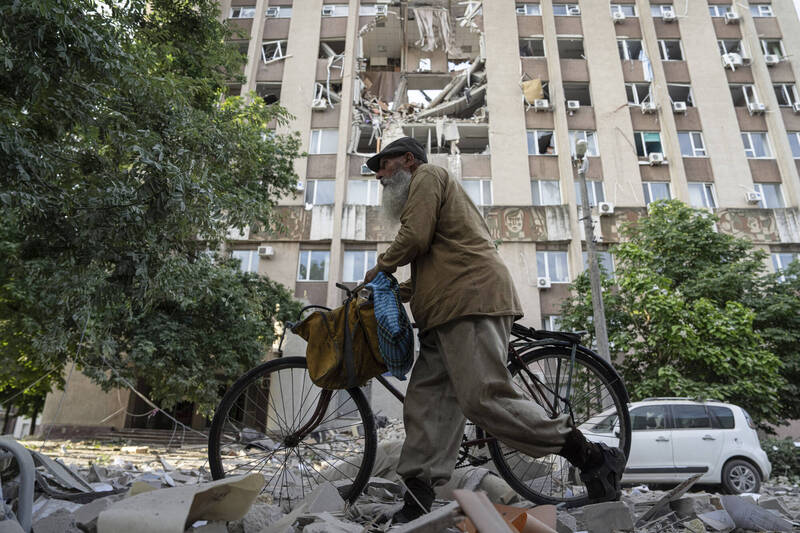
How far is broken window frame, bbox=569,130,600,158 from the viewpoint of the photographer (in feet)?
68.7

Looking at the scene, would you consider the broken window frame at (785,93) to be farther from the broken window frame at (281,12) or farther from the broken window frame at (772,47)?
the broken window frame at (281,12)

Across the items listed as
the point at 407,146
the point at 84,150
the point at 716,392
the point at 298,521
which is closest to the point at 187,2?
the point at 84,150

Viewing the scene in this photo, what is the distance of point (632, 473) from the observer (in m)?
8.40

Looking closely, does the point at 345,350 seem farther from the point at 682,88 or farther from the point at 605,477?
the point at 682,88

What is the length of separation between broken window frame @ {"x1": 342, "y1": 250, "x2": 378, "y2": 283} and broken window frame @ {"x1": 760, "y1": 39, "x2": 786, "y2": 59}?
21.0m

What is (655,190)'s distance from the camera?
20.5m

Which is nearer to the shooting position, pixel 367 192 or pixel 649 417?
pixel 649 417

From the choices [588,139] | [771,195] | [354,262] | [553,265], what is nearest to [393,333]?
[354,262]

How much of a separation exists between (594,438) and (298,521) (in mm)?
1727

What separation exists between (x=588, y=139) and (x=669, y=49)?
22.1 feet

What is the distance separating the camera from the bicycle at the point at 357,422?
296 cm

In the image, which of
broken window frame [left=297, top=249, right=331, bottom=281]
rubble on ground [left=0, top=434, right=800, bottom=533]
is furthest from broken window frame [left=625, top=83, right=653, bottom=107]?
rubble on ground [left=0, top=434, right=800, bottom=533]

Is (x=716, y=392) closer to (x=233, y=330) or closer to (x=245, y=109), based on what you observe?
(x=233, y=330)

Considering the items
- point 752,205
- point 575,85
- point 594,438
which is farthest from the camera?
point 575,85
